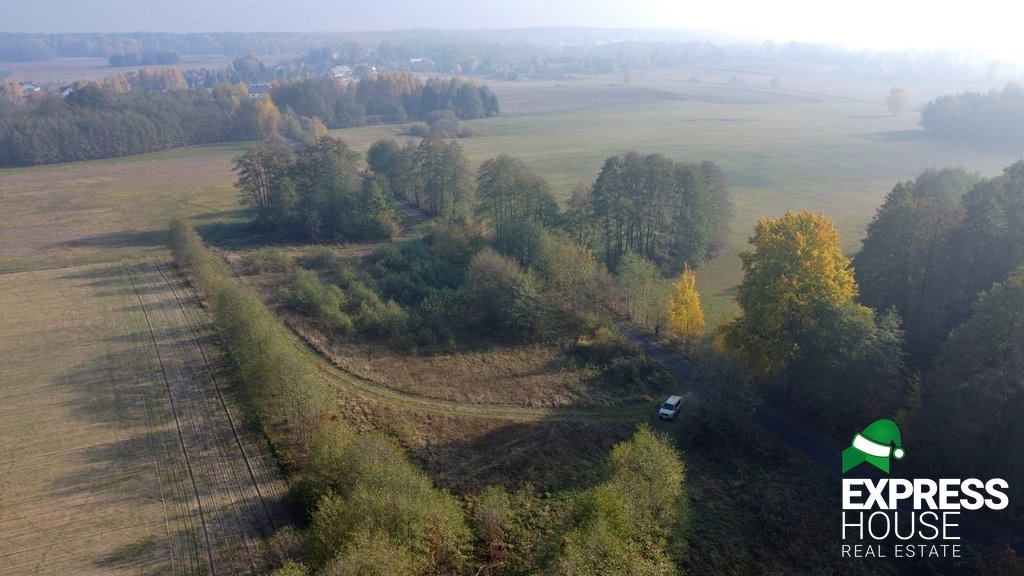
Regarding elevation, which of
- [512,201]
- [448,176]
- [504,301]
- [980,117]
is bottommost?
[504,301]

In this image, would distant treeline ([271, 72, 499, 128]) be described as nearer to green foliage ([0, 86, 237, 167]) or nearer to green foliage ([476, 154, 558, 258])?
green foliage ([0, 86, 237, 167])

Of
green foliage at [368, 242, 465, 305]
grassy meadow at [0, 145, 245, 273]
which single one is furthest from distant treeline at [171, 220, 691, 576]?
grassy meadow at [0, 145, 245, 273]

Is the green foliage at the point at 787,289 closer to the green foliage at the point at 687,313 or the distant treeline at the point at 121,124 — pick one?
the green foliage at the point at 687,313

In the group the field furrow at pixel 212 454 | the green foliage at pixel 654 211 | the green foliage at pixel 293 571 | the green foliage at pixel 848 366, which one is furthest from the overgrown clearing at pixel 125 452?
the green foliage at pixel 654 211

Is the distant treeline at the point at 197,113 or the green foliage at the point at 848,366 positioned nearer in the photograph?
the green foliage at the point at 848,366

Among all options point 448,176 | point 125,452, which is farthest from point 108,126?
point 125,452

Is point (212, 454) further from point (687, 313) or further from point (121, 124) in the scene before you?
point (121, 124)
